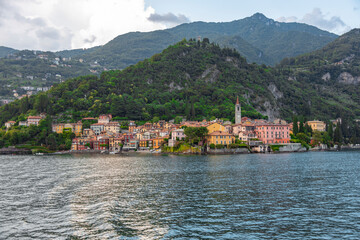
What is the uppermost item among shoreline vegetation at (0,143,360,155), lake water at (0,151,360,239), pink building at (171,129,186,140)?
pink building at (171,129,186,140)

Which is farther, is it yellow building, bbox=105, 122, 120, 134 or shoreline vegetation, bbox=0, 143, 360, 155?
yellow building, bbox=105, 122, 120, 134

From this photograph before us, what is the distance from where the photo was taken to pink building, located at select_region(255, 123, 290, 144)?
12675 centimetres

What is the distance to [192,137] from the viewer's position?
115 m

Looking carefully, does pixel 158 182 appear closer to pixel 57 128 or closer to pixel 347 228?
pixel 347 228

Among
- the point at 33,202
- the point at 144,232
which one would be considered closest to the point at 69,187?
the point at 33,202

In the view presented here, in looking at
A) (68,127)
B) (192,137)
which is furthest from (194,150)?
(68,127)

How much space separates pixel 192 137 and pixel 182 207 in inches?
3214

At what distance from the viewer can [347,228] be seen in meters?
26.3

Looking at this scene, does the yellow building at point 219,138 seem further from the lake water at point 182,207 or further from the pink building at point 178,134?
the lake water at point 182,207

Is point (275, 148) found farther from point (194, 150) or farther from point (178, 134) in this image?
point (178, 134)

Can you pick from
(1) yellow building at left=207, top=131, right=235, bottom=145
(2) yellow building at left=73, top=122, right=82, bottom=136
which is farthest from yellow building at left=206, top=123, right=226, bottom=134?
(2) yellow building at left=73, top=122, right=82, bottom=136

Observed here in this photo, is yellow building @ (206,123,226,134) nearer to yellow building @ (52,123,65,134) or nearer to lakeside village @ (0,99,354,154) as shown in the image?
lakeside village @ (0,99,354,154)

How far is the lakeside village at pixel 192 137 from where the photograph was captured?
115875mm

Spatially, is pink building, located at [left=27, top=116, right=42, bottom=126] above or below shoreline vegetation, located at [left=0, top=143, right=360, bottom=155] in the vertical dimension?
above
